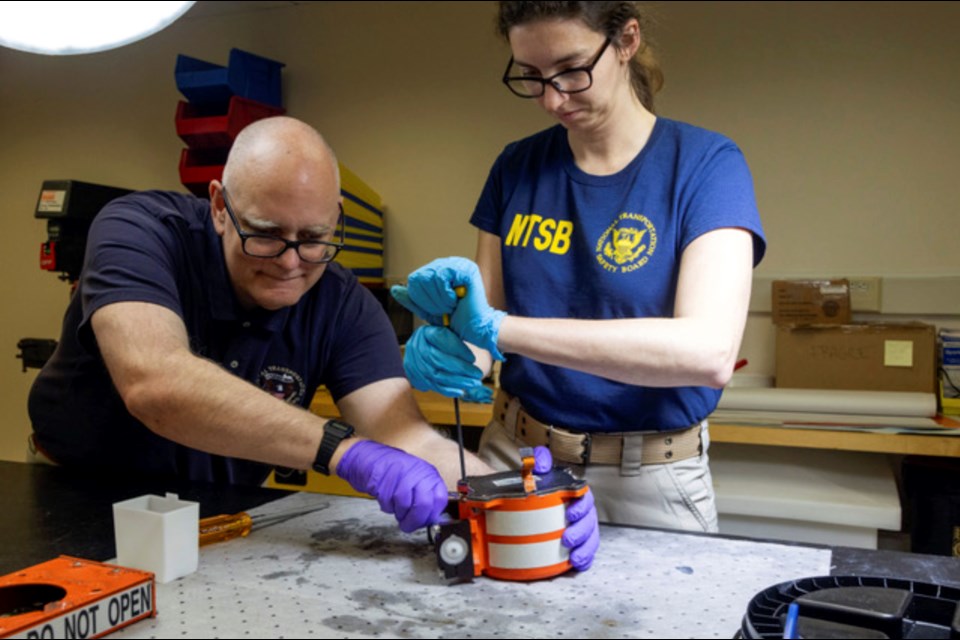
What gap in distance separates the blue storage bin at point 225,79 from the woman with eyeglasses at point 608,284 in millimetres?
1767

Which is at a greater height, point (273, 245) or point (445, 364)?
point (273, 245)

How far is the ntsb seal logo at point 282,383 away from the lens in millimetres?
1413

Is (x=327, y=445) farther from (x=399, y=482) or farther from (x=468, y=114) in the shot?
(x=468, y=114)

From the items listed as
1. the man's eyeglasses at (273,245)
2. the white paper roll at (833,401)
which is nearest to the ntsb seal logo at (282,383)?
the man's eyeglasses at (273,245)

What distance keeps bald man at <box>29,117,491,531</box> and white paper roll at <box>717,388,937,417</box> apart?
1.18m

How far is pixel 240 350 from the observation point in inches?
54.2

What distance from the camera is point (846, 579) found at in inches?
32.3

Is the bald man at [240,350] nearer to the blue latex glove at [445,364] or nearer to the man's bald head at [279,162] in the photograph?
the man's bald head at [279,162]

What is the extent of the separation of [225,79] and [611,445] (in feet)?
7.01

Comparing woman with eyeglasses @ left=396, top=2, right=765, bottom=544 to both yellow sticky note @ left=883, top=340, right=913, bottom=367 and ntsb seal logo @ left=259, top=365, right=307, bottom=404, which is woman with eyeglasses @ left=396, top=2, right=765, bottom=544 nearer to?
ntsb seal logo @ left=259, top=365, right=307, bottom=404

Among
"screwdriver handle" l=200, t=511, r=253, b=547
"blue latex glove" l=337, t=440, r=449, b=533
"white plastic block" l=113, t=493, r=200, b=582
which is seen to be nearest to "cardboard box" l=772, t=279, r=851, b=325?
"blue latex glove" l=337, t=440, r=449, b=533

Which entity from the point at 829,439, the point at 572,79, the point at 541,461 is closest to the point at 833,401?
the point at 829,439

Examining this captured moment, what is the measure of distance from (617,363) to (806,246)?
169cm

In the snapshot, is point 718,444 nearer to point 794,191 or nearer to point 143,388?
point 794,191
